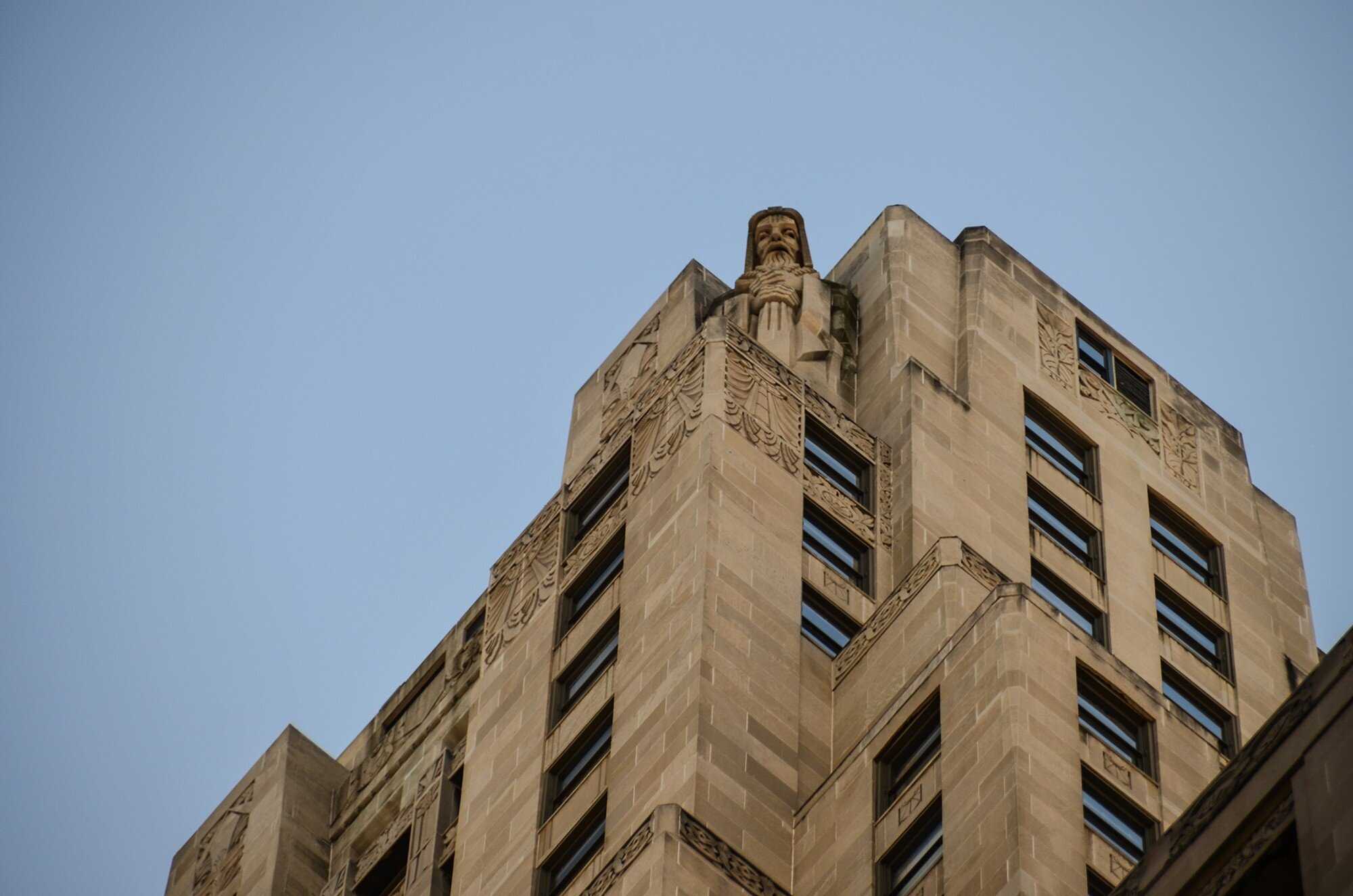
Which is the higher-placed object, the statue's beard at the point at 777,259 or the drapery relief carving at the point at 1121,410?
the statue's beard at the point at 777,259

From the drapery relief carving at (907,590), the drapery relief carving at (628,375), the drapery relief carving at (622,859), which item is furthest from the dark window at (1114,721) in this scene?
the drapery relief carving at (628,375)

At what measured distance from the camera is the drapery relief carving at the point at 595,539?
63094 millimetres

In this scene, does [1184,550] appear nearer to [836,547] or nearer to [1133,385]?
[1133,385]

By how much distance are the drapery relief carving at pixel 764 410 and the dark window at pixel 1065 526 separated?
655 cm

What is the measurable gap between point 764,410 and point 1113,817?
48.8 ft

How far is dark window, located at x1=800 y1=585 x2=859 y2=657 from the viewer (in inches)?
2323

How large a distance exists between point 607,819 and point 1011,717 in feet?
32.1

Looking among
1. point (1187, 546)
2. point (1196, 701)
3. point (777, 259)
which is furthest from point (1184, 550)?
point (777, 259)

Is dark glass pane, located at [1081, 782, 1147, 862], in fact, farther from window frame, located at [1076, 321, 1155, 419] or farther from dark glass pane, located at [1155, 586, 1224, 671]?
window frame, located at [1076, 321, 1155, 419]

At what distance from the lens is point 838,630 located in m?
59.6

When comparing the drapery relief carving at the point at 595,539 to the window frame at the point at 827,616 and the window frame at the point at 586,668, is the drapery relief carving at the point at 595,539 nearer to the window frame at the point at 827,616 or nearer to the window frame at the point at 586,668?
the window frame at the point at 586,668

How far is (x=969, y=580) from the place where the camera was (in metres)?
57.2

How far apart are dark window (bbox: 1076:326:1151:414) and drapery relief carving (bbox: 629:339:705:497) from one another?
13046 millimetres

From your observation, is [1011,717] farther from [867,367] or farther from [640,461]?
[867,367]
